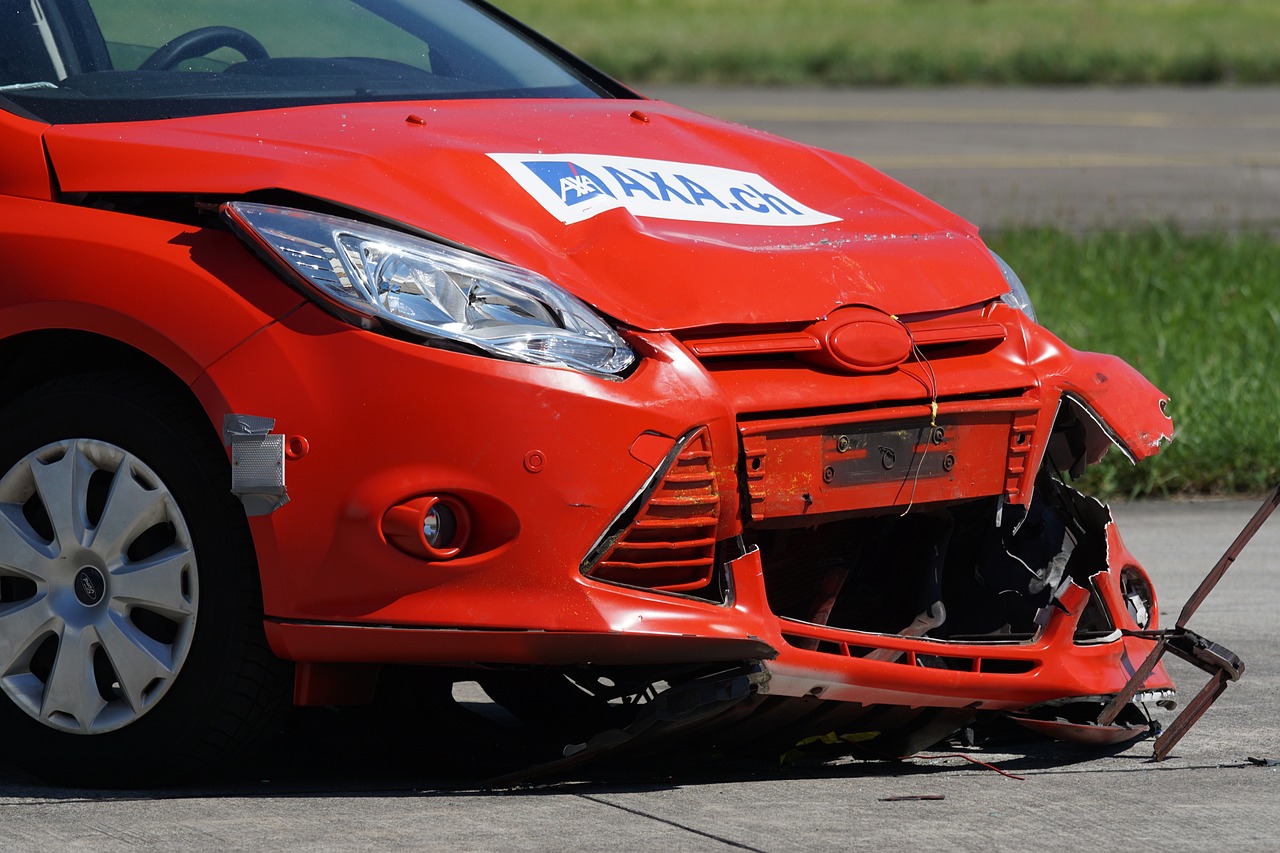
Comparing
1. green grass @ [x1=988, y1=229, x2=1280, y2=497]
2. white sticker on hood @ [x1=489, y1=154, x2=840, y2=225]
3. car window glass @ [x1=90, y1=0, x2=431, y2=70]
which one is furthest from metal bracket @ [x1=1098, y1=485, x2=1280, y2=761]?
green grass @ [x1=988, y1=229, x2=1280, y2=497]

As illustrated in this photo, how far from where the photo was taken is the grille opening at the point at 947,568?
3.68 meters

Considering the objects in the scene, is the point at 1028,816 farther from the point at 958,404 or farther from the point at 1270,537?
the point at 1270,537

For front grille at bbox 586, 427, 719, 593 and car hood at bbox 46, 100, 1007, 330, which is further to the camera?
car hood at bbox 46, 100, 1007, 330

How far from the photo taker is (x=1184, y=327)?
8.33 meters

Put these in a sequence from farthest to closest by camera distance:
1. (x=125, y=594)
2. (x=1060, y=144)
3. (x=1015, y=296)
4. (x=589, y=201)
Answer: (x=1060, y=144) → (x=1015, y=296) → (x=589, y=201) → (x=125, y=594)

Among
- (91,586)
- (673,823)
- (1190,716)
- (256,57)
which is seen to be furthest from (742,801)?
(256,57)

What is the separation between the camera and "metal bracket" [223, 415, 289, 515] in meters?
3.23

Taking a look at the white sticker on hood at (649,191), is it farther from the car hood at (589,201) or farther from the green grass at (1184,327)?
the green grass at (1184,327)

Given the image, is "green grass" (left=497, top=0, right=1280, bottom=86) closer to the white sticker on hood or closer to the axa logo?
the white sticker on hood

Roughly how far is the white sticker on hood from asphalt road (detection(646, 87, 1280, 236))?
7.53 metres

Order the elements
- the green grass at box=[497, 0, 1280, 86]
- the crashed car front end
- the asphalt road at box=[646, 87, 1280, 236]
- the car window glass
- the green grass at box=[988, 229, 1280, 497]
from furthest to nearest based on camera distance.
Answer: the green grass at box=[497, 0, 1280, 86]
the asphalt road at box=[646, 87, 1280, 236]
the green grass at box=[988, 229, 1280, 497]
the car window glass
the crashed car front end

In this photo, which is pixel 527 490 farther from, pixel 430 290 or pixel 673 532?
pixel 430 290

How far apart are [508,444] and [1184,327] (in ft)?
18.8

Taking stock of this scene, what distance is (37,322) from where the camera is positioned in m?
3.46
